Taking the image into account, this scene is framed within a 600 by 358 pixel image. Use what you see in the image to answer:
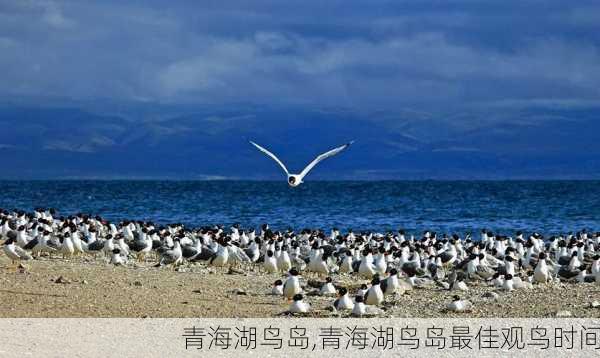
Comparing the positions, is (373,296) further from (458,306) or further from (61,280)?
(61,280)

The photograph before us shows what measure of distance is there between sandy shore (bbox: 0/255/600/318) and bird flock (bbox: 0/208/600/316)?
469 mm

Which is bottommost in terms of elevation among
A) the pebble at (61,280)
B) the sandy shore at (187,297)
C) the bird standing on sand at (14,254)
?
the sandy shore at (187,297)

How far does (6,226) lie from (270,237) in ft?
29.6

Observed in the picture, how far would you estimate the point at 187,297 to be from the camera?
21.6 metres

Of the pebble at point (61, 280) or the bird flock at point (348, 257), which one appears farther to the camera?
the bird flock at point (348, 257)

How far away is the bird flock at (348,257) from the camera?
24.4 m

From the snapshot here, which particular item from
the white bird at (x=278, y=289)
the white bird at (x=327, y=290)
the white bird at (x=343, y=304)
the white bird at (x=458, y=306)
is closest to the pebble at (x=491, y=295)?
the white bird at (x=458, y=306)

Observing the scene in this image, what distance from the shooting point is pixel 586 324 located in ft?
60.3

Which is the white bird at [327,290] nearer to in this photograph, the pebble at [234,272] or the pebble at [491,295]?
the pebble at [491,295]

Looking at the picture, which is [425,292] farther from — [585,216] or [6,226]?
[585,216]

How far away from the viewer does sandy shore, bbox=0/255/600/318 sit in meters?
19.7

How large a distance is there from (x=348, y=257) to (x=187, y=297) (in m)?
7.49

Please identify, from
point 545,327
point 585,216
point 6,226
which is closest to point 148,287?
point 545,327

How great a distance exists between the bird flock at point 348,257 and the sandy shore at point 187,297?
0.47 m
